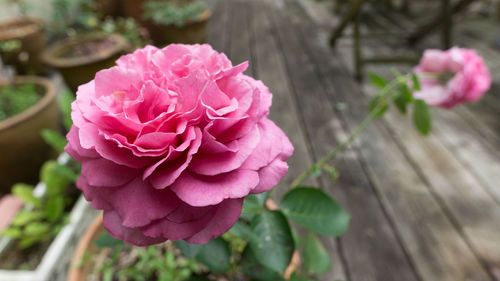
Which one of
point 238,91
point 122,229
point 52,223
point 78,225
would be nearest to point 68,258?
point 78,225

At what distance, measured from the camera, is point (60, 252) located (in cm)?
80

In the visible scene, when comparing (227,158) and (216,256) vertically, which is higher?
(227,158)

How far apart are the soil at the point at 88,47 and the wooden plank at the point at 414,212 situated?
4.72 ft

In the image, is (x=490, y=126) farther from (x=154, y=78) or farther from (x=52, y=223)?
(x=52, y=223)

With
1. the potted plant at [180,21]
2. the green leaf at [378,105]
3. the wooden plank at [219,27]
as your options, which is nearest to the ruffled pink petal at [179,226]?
the green leaf at [378,105]

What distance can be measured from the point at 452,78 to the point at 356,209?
0.55 metres

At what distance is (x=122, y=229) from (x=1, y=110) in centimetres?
136

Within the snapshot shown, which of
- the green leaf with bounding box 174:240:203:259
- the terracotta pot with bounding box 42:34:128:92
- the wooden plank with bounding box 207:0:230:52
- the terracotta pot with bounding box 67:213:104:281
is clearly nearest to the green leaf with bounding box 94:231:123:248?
the green leaf with bounding box 174:240:203:259

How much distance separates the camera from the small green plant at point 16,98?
4.21 ft

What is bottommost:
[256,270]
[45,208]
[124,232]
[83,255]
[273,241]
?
[45,208]

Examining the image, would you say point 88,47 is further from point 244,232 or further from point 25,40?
point 244,232

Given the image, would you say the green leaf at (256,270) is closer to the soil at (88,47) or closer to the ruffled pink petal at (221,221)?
the ruffled pink petal at (221,221)

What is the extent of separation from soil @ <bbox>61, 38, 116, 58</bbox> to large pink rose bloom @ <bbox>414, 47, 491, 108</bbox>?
5.56 feet

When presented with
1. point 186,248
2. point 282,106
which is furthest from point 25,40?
point 186,248
